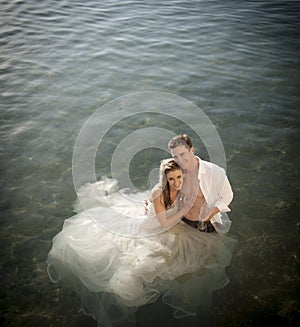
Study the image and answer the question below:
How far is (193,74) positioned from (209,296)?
5524mm

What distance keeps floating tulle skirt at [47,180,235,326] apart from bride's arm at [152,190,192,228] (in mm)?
139

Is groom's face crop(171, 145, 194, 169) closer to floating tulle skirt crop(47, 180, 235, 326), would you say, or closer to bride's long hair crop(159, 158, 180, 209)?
bride's long hair crop(159, 158, 180, 209)

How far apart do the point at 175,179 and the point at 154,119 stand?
324 cm

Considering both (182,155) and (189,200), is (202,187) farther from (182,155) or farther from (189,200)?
(182,155)

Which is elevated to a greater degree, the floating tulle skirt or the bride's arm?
the bride's arm

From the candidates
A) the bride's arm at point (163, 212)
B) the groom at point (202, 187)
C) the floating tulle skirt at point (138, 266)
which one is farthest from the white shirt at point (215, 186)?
the floating tulle skirt at point (138, 266)

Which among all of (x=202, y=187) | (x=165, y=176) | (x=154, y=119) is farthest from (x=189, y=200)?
(x=154, y=119)

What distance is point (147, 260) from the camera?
303 cm

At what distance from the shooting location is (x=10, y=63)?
26.5 feet

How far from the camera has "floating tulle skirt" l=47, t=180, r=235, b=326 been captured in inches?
115

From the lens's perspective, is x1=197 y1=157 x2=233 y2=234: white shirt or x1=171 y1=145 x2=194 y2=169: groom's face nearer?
Answer: x1=171 y1=145 x2=194 y2=169: groom's face

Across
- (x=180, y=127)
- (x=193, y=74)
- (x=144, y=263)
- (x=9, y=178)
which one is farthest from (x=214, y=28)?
(x=144, y=263)

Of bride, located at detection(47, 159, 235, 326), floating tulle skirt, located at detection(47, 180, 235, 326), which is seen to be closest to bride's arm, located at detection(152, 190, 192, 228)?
bride, located at detection(47, 159, 235, 326)

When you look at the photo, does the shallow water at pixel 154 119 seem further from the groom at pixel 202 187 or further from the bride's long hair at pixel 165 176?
the bride's long hair at pixel 165 176
